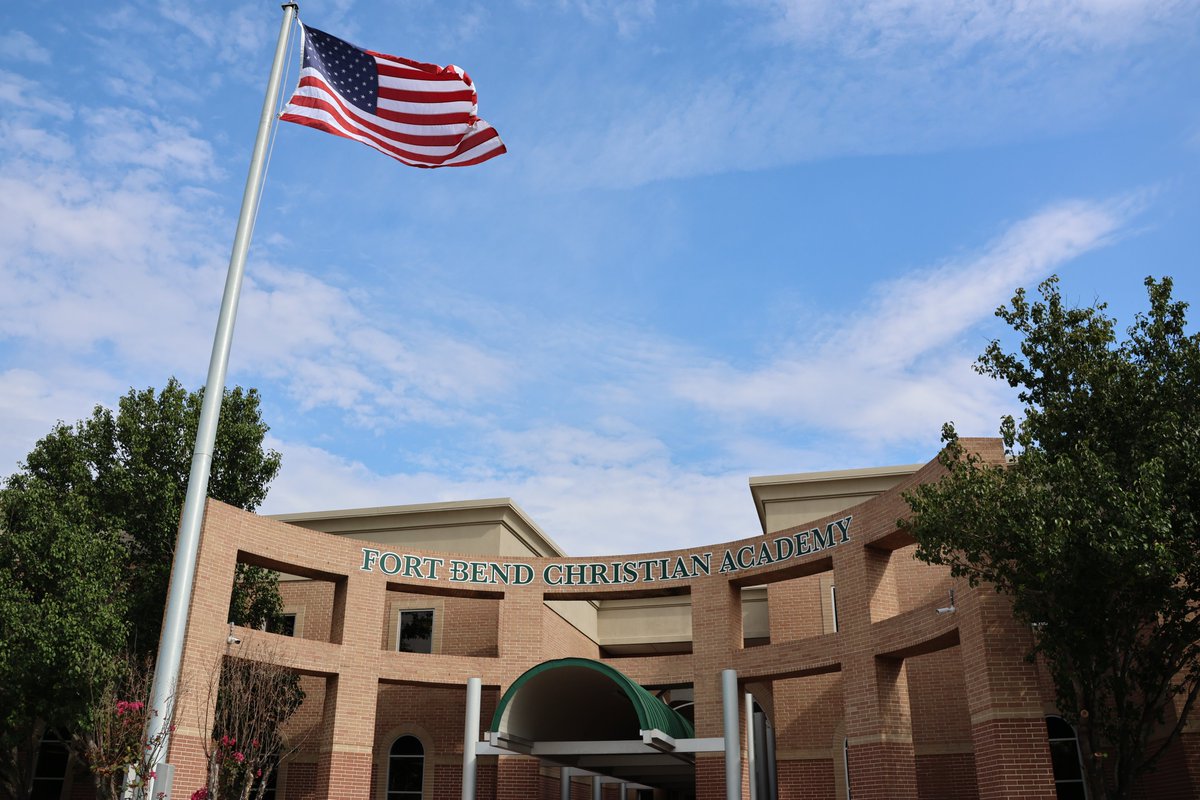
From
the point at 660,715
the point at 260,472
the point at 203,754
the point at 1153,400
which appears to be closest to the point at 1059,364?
the point at 1153,400

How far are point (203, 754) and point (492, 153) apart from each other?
14976 mm

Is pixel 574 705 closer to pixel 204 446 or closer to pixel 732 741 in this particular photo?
pixel 732 741

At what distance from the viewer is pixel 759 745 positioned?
32156mm

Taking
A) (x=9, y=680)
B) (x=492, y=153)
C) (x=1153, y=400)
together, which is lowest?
(x=9, y=680)

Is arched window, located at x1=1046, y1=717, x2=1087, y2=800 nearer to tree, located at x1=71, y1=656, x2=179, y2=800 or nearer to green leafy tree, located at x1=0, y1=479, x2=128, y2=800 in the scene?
tree, located at x1=71, y1=656, x2=179, y2=800

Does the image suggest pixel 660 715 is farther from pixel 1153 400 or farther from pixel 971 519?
pixel 1153 400

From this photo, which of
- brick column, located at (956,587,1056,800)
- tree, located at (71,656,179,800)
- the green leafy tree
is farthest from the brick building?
the green leafy tree

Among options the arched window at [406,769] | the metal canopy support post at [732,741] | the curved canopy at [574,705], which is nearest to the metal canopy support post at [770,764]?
the curved canopy at [574,705]

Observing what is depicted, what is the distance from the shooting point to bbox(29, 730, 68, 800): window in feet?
95.5

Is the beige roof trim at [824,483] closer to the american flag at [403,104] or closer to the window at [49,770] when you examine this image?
the american flag at [403,104]

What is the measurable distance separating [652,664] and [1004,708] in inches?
464

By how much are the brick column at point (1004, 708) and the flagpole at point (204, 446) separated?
13694 mm

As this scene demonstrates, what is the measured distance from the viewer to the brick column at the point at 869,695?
2105cm

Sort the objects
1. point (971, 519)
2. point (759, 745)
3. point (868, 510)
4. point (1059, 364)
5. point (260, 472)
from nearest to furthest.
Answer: point (971, 519)
point (1059, 364)
point (868, 510)
point (260, 472)
point (759, 745)
